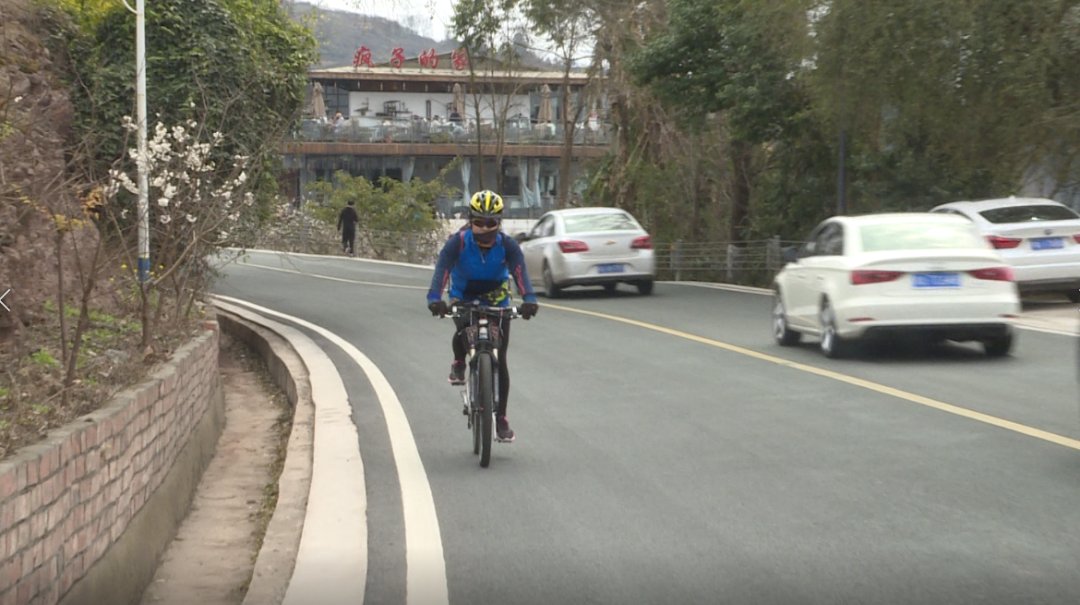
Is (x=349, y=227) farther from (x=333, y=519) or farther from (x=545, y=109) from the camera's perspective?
(x=333, y=519)

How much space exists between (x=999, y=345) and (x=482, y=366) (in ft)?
25.1

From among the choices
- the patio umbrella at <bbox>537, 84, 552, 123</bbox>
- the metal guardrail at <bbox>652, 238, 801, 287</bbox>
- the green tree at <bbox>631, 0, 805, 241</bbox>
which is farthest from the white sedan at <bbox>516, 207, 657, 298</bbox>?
the patio umbrella at <bbox>537, 84, 552, 123</bbox>

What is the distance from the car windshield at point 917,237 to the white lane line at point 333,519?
18.6 ft

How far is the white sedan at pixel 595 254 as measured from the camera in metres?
26.4

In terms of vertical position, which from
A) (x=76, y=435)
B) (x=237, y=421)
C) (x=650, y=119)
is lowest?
(x=237, y=421)

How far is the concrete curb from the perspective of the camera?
24.2ft

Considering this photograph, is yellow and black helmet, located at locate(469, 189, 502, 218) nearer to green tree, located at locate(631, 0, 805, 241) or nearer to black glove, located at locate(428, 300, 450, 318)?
black glove, located at locate(428, 300, 450, 318)

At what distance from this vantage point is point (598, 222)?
27.3 meters

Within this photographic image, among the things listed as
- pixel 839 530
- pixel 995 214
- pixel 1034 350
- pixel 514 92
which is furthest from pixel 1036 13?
pixel 514 92

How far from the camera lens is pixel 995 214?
72.2 feet

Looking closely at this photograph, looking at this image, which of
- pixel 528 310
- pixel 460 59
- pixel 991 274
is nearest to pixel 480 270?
pixel 528 310

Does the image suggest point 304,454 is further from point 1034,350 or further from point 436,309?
point 1034,350

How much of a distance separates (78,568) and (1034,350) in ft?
39.0

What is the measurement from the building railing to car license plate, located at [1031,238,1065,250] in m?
39.6
